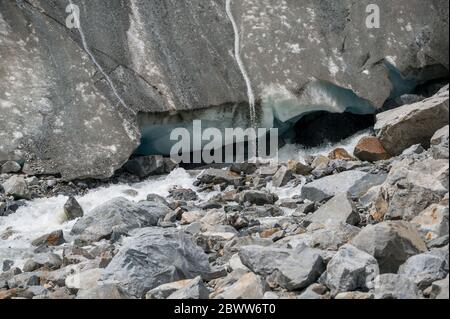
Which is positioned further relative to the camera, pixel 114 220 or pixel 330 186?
pixel 330 186

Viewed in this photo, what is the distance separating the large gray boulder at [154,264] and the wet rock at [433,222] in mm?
2293

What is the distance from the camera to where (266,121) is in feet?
48.9

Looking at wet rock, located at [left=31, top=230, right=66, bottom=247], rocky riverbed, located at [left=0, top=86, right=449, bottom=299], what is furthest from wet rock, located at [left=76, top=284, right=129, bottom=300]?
wet rock, located at [left=31, top=230, right=66, bottom=247]

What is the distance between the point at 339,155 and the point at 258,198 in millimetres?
3177

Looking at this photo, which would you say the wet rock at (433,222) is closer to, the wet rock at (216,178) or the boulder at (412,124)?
the boulder at (412,124)

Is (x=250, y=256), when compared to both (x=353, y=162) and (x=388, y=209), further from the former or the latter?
(x=353, y=162)

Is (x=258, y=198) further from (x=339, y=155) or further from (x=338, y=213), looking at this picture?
(x=339, y=155)

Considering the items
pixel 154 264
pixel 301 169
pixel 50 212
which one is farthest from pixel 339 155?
pixel 154 264

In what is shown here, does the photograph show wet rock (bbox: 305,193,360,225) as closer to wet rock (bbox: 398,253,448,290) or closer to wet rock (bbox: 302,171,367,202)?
wet rock (bbox: 302,171,367,202)

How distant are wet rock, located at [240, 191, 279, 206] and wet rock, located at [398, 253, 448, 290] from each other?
5.25 metres

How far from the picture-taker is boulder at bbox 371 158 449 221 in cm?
746

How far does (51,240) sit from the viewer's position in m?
9.94

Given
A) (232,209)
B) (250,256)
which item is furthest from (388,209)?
(232,209)

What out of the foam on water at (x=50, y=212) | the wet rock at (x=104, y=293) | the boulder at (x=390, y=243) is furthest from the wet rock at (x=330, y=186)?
the wet rock at (x=104, y=293)
